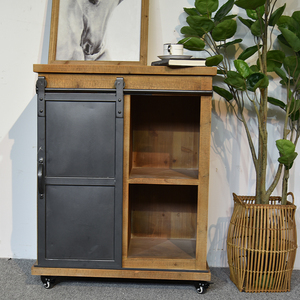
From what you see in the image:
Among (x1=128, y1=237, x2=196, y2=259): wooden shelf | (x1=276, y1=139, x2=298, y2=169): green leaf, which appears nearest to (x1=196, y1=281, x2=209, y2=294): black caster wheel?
(x1=128, y1=237, x2=196, y2=259): wooden shelf

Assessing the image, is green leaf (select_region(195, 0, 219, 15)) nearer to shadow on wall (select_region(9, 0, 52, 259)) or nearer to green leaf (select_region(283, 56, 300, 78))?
green leaf (select_region(283, 56, 300, 78))

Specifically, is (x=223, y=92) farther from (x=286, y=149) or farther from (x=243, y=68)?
(x=286, y=149)

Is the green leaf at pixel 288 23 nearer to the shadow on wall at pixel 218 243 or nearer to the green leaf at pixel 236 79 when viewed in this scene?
the green leaf at pixel 236 79

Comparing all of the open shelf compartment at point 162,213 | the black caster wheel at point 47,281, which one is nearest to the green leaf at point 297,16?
the open shelf compartment at point 162,213

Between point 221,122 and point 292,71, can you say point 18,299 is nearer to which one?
point 221,122

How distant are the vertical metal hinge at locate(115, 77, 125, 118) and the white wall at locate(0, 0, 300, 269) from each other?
21.5 inches

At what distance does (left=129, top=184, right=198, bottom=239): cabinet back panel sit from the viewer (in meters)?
2.29

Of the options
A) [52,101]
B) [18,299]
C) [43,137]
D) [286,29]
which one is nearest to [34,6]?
[52,101]

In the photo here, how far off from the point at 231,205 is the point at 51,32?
1686mm

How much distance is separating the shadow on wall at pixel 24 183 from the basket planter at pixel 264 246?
1423mm

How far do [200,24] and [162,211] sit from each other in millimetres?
1260

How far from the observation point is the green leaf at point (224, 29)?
1.95 m

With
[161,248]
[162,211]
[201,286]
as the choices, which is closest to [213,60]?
[162,211]

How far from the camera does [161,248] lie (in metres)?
2.08
